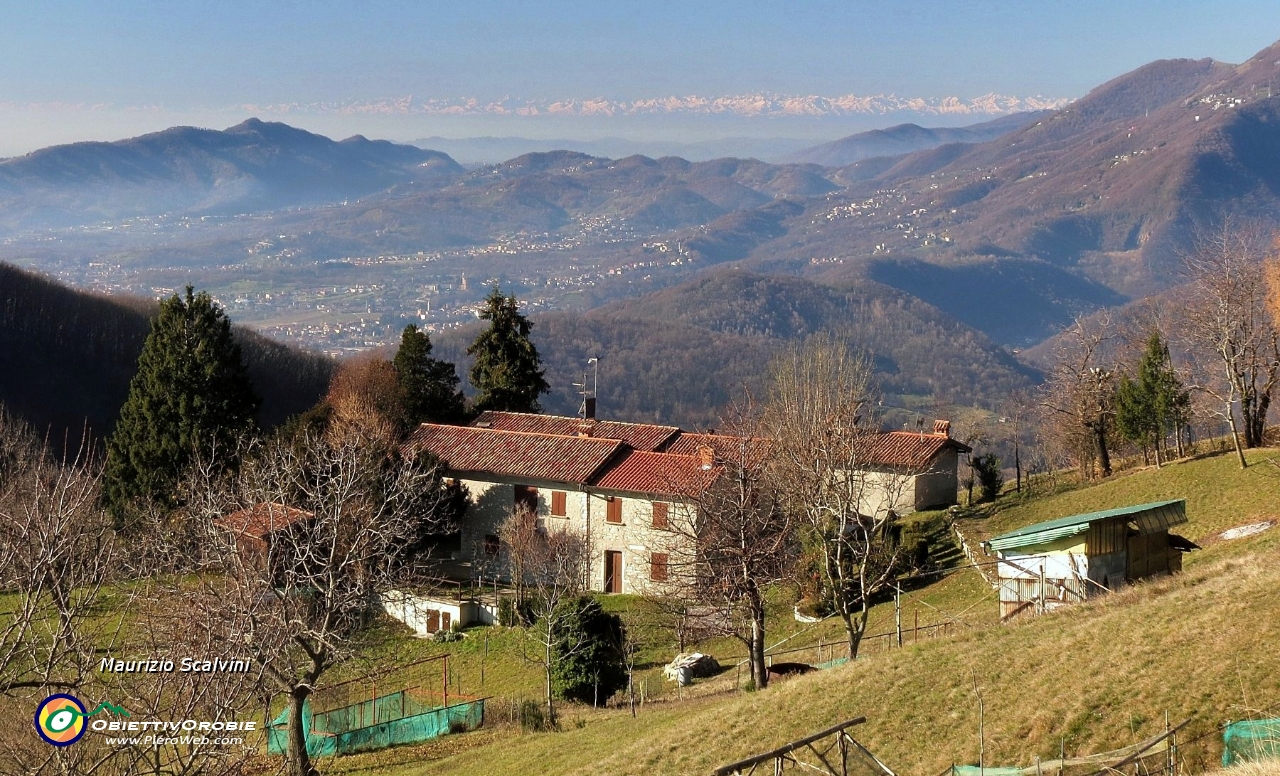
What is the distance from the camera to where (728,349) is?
17175 centimetres

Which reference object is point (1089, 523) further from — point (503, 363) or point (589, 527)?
point (503, 363)

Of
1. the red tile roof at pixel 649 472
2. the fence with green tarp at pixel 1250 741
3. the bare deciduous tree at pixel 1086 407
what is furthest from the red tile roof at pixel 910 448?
the fence with green tarp at pixel 1250 741

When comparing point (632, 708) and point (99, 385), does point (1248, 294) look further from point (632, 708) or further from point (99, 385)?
point (99, 385)

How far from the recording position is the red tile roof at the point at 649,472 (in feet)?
115

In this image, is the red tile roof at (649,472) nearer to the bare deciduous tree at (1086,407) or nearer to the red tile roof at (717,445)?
the red tile roof at (717,445)

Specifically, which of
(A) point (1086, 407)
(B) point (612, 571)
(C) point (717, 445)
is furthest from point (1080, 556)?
(A) point (1086, 407)

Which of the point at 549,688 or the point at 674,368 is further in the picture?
the point at 674,368

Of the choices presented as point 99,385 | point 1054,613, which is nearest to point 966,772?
point 1054,613

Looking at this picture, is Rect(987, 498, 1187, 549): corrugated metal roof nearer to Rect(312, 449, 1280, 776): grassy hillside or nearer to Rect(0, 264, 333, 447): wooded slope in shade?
Rect(312, 449, 1280, 776): grassy hillside

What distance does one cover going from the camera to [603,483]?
36781mm

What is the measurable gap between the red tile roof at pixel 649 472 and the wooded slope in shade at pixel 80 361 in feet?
142

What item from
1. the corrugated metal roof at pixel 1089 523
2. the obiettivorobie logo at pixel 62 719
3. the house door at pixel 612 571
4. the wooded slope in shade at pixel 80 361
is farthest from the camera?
the wooded slope in shade at pixel 80 361

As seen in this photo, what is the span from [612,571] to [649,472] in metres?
3.43

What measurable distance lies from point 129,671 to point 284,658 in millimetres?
5121
